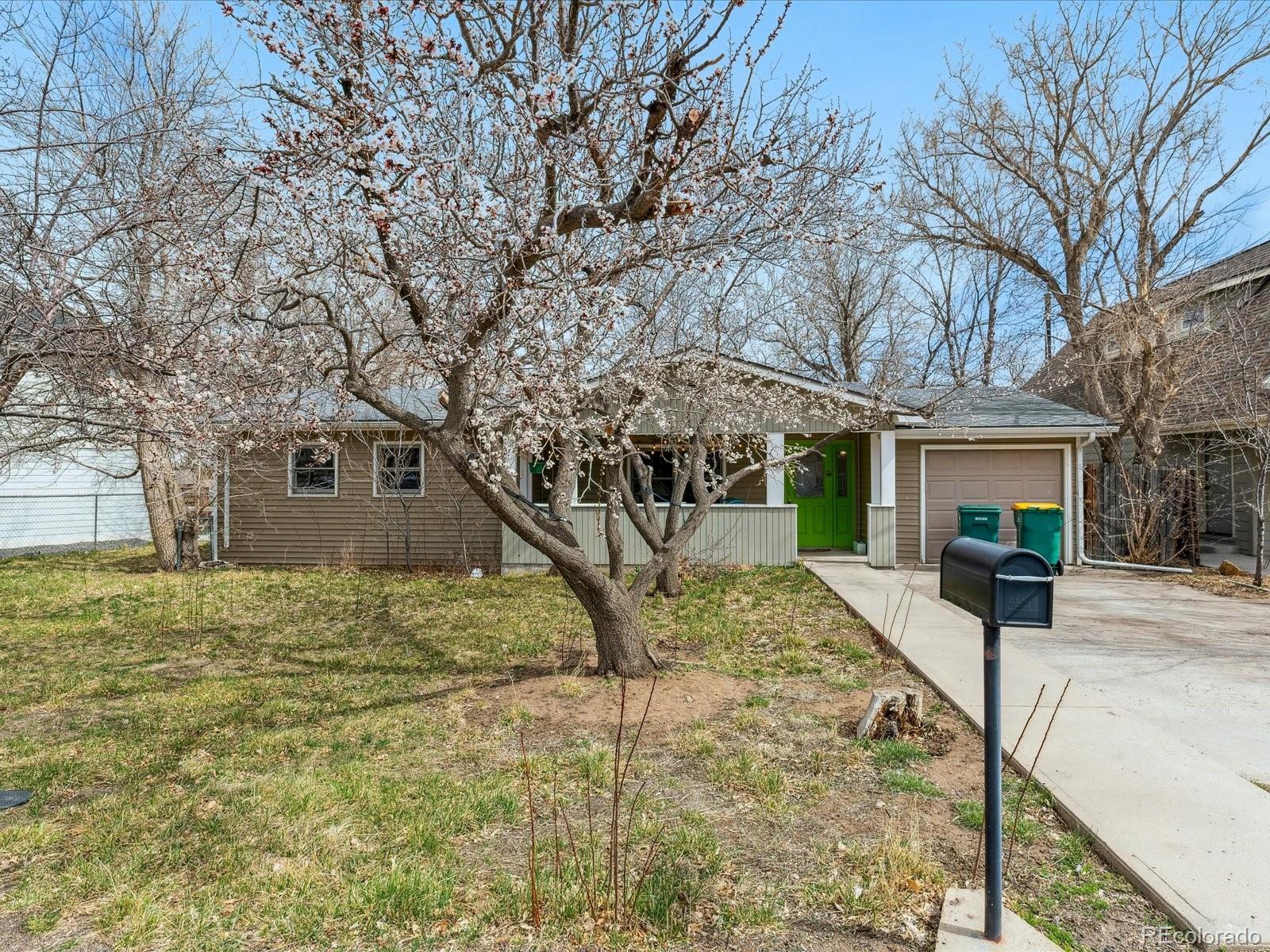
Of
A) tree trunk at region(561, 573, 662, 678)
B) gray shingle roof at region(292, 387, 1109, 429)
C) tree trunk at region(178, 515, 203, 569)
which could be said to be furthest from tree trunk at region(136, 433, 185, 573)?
tree trunk at region(561, 573, 662, 678)

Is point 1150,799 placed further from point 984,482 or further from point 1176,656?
point 984,482

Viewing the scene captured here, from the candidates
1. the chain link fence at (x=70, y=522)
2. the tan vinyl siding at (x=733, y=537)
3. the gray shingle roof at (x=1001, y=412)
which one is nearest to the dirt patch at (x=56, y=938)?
the tan vinyl siding at (x=733, y=537)

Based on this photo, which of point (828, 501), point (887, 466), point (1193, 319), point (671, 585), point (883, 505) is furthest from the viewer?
point (828, 501)

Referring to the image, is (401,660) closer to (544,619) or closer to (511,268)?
(544,619)

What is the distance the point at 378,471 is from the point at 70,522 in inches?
356

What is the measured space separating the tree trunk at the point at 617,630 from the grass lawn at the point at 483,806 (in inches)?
9.9

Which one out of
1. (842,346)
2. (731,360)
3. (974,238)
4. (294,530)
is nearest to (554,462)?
(731,360)

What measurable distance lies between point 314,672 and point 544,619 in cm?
258

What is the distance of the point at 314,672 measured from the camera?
6.30 meters

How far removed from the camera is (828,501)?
14.5m

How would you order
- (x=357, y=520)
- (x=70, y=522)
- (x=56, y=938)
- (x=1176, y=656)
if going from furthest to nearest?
(x=70, y=522) → (x=357, y=520) → (x=1176, y=656) → (x=56, y=938)

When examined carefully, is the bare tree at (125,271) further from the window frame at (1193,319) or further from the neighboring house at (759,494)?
the window frame at (1193,319)

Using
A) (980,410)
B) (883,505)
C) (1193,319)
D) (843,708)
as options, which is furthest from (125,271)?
(1193,319)

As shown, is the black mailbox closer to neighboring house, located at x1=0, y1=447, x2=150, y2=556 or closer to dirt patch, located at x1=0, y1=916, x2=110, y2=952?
dirt patch, located at x1=0, y1=916, x2=110, y2=952
